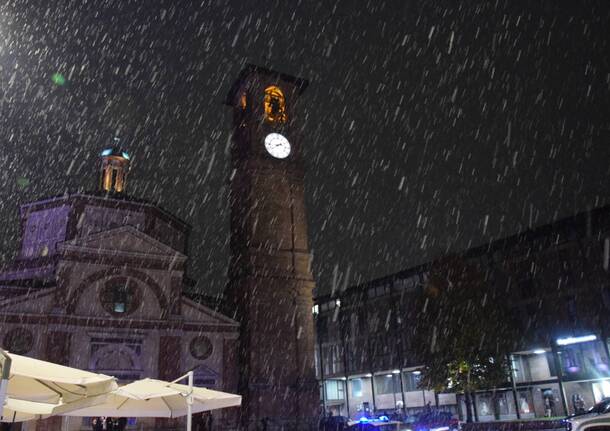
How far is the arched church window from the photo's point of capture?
31.5 meters

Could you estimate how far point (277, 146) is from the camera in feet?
125

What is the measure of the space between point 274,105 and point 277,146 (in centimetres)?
350

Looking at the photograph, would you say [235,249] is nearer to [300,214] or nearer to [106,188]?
[300,214]

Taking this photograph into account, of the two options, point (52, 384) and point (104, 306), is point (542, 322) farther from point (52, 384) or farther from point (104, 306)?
point (52, 384)

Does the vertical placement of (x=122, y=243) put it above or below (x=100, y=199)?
below

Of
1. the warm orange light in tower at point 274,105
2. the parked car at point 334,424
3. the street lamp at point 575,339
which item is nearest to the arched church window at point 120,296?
the parked car at point 334,424

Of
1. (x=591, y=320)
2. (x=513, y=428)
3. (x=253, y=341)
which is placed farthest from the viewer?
(x=591, y=320)

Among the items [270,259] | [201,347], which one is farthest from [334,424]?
[270,259]

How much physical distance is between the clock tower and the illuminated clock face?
2.8 inches

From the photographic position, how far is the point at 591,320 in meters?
36.2

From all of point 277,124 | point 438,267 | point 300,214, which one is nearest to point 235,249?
point 300,214

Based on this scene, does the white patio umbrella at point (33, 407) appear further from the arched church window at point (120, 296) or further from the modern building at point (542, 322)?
the modern building at point (542, 322)

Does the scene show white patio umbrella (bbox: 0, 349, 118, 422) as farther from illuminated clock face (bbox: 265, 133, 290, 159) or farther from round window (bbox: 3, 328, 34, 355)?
illuminated clock face (bbox: 265, 133, 290, 159)

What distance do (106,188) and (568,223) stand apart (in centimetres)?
3486
